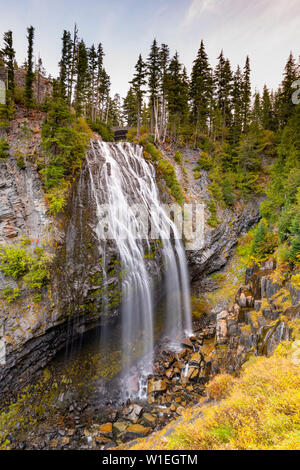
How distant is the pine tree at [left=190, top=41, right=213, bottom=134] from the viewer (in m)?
26.7

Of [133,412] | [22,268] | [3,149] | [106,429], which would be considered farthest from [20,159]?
[133,412]

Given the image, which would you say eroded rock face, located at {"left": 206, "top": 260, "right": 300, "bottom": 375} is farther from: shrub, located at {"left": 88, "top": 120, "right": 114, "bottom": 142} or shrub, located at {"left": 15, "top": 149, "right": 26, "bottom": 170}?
shrub, located at {"left": 88, "top": 120, "right": 114, "bottom": 142}

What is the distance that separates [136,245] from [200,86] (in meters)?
25.4

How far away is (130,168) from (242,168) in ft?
50.3

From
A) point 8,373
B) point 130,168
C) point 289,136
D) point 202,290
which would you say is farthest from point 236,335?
point 289,136

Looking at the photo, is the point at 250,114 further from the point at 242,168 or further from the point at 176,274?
the point at 176,274

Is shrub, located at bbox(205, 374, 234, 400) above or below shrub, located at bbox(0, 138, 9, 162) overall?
below

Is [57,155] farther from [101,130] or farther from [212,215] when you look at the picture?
[212,215]

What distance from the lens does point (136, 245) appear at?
13891 millimetres

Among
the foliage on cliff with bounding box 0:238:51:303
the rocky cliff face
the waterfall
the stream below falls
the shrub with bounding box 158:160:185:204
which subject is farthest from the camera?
the shrub with bounding box 158:160:185:204

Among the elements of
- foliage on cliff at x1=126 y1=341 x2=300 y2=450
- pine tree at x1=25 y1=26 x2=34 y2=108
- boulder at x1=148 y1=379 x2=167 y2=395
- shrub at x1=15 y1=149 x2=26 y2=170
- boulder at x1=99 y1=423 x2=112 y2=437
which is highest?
pine tree at x1=25 y1=26 x2=34 y2=108

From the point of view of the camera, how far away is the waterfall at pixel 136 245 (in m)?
12.8

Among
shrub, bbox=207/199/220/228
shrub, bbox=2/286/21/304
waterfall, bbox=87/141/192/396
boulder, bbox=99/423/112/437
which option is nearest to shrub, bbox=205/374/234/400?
boulder, bbox=99/423/112/437

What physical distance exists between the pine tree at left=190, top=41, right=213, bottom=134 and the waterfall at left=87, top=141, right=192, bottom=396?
615 inches
